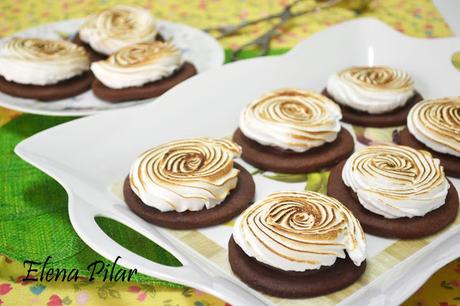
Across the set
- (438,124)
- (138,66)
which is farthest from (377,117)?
(138,66)

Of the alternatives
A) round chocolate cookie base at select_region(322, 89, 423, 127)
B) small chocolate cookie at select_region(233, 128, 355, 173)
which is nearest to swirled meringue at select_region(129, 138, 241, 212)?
small chocolate cookie at select_region(233, 128, 355, 173)

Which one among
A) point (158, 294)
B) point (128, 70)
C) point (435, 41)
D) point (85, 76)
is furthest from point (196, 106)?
point (435, 41)

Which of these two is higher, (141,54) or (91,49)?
(141,54)

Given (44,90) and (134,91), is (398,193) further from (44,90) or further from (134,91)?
(44,90)

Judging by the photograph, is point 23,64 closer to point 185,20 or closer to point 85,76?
point 85,76

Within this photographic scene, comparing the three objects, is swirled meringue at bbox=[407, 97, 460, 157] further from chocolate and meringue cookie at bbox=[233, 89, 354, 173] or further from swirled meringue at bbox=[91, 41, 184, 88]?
swirled meringue at bbox=[91, 41, 184, 88]
